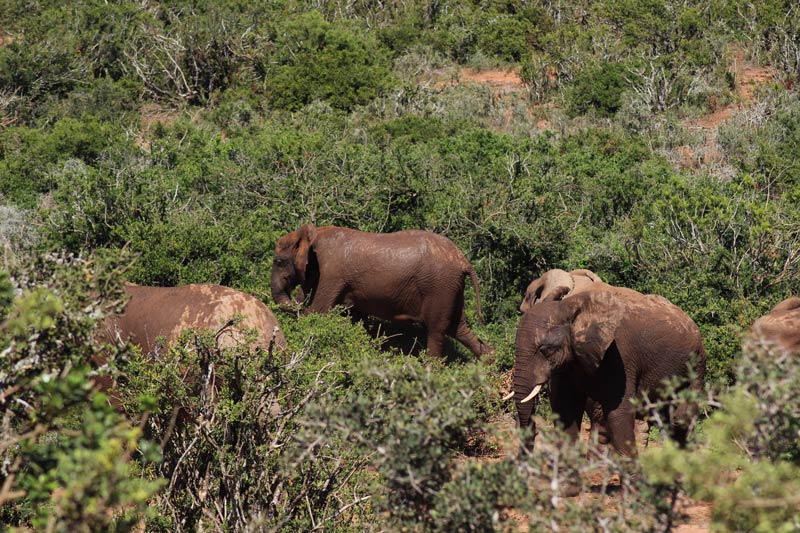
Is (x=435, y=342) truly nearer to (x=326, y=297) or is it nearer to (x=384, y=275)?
(x=384, y=275)

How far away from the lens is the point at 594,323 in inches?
328

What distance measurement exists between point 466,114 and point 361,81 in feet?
8.67

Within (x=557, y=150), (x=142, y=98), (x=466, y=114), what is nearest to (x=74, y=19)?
(x=142, y=98)

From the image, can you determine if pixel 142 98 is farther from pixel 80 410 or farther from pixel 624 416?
pixel 80 410

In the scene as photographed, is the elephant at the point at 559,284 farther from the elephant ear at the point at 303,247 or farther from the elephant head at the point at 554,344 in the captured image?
the elephant ear at the point at 303,247

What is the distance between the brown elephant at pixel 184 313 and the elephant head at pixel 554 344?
187 cm

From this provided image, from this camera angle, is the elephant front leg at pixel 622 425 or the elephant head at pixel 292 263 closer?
the elephant front leg at pixel 622 425

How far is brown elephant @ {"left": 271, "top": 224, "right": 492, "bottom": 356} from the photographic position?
11242mm

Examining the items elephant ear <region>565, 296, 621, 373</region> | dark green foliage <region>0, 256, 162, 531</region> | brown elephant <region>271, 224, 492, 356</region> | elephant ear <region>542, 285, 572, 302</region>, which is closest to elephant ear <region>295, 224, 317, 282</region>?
brown elephant <region>271, 224, 492, 356</region>

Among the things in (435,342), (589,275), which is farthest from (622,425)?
(435,342)

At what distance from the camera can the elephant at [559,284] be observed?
9031 millimetres

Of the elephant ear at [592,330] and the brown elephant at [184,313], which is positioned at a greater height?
the elephant ear at [592,330]

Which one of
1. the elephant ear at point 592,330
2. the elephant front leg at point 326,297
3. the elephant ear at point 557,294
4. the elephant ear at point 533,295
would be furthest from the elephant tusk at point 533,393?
the elephant front leg at point 326,297

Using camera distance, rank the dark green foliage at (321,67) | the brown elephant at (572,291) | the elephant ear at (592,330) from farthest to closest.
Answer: the dark green foliage at (321,67)
the brown elephant at (572,291)
the elephant ear at (592,330)
